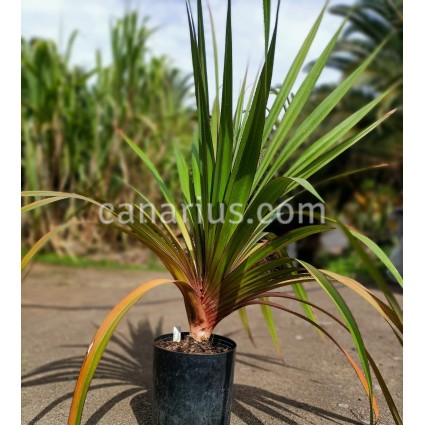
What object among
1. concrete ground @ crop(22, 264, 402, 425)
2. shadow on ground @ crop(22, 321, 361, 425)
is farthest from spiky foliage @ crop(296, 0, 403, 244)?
shadow on ground @ crop(22, 321, 361, 425)

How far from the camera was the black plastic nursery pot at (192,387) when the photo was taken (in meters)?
1.81

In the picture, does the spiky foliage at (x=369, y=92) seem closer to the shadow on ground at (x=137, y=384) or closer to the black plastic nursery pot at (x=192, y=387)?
the shadow on ground at (x=137, y=384)

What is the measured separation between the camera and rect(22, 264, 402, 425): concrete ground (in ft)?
7.67

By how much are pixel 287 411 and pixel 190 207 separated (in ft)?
3.45

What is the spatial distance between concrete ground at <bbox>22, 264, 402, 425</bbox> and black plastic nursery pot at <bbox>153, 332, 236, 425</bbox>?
0.40m

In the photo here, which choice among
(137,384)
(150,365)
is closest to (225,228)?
(137,384)

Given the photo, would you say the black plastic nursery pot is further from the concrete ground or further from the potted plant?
the concrete ground

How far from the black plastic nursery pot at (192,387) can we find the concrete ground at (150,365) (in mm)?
405

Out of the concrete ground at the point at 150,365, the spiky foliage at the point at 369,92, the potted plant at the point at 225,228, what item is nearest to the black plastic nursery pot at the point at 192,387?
the potted plant at the point at 225,228

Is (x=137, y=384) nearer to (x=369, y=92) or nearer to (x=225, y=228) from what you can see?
(x=225, y=228)

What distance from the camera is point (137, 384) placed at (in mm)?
2691

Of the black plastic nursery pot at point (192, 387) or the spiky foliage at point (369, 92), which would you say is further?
the spiky foliage at point (369, 92)

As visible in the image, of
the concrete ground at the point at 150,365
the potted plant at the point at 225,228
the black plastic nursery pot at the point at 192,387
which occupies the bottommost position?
the concrete ground at the point at 150,365

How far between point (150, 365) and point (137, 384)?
425 millimetres
